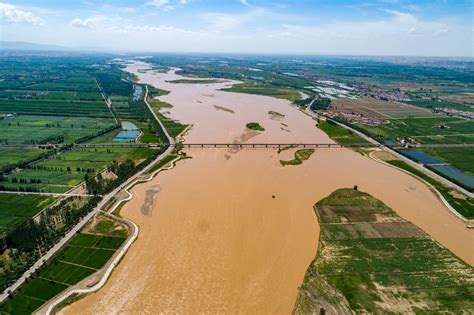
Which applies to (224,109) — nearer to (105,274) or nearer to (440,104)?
(440,104)

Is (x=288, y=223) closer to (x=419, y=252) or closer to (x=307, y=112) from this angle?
(x=419, y=252)

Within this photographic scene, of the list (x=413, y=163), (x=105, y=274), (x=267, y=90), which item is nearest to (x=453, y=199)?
(x=413, y=163)

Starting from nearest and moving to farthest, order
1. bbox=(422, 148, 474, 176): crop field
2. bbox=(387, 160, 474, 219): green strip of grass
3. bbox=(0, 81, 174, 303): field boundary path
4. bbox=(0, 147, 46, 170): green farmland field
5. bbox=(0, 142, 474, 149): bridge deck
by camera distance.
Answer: bbox=(0, 81, 174, 303): field boundary path
bbox=(387, 160, 474, 219): green strip of grass
bbox=(0, 147, 46, 170): green farmland field
bbox=(422, 148, 474, 176): crop field
bbox=(0, 142, 474, 149): bridge deck

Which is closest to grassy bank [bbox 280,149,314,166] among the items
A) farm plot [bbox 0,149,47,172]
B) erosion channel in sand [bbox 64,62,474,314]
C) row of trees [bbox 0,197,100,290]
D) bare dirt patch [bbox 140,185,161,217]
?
erosion channel in sand [bbox 64,62,474,314]

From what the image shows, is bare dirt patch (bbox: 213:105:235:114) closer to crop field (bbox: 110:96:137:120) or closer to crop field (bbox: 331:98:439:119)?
crop field (bbox: 110:96:137:120)

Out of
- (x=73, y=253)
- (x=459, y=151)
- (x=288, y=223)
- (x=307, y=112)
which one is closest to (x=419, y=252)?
(x=288, y=223)

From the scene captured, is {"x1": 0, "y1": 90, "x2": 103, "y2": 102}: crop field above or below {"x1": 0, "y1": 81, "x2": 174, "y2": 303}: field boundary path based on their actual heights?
above

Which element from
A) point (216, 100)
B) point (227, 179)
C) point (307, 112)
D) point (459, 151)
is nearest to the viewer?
point (227, 179)

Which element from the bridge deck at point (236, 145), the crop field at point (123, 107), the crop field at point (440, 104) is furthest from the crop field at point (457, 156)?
the crop field at point (123, 107)
